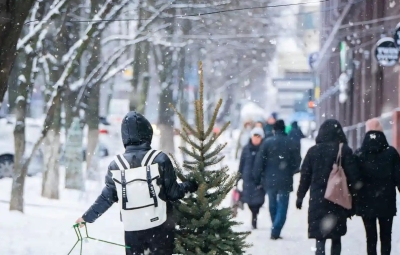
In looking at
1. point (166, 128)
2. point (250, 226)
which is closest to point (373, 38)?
point (166, 128)

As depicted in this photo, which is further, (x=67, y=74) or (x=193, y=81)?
(x=193, y=81)

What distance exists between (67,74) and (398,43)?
23.4ft

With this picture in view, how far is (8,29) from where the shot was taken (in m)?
8.31

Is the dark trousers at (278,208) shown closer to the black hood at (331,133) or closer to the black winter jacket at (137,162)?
the black hood at (331,133)

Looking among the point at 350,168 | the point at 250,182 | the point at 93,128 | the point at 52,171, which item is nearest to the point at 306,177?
the point at 350,168

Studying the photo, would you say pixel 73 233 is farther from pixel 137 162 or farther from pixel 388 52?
pixel 388 52

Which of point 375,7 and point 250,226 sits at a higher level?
point 375,7

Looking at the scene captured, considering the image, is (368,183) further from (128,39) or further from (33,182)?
(33,182)

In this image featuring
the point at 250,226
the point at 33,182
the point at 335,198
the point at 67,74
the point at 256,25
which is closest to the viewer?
the point at 335,198

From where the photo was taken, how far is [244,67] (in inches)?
1933

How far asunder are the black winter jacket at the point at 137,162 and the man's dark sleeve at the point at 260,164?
5.85 meters

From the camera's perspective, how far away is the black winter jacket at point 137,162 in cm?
590

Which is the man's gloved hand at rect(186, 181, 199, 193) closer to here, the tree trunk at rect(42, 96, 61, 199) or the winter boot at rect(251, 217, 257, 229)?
the winter boot at rect(251, 217, 257, 229)

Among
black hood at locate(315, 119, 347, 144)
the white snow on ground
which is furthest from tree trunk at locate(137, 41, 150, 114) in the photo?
black hood at locate(315, 119, 347, 144)
